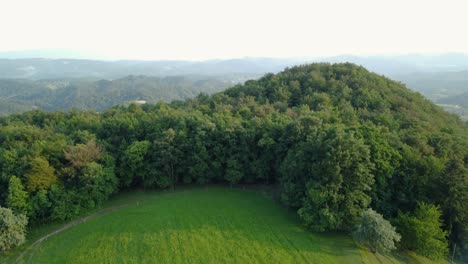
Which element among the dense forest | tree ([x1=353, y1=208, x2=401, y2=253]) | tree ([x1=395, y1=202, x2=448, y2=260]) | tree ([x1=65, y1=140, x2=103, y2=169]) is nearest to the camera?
tree ([x1=353, y1=208, x2=401, y2=253])

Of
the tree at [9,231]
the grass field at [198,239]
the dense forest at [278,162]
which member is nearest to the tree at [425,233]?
the dense forest at [278,162]

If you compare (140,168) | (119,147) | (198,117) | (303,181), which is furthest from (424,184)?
(119,147)

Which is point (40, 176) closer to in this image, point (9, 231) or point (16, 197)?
point (16, 197)

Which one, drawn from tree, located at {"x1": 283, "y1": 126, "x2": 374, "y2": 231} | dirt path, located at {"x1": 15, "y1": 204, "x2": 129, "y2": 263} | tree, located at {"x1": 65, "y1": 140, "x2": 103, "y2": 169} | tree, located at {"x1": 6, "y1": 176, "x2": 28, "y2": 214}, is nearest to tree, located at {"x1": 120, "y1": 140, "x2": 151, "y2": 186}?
tree, located at {"x1": 65, "y1": 140, "x2": 103, "y2": 169}

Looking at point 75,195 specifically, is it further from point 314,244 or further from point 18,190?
point 314,244

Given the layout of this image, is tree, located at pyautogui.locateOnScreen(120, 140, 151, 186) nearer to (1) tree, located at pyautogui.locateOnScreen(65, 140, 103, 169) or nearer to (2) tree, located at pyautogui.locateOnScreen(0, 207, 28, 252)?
(1) tree, located at pyautogui.locateOnScreen(65, 140, 103, 169)

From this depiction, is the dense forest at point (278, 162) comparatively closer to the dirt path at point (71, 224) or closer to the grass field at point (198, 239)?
the dirt path at point (71, 224)

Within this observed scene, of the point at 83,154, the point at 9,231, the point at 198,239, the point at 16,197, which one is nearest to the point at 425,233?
the point at 198,239
